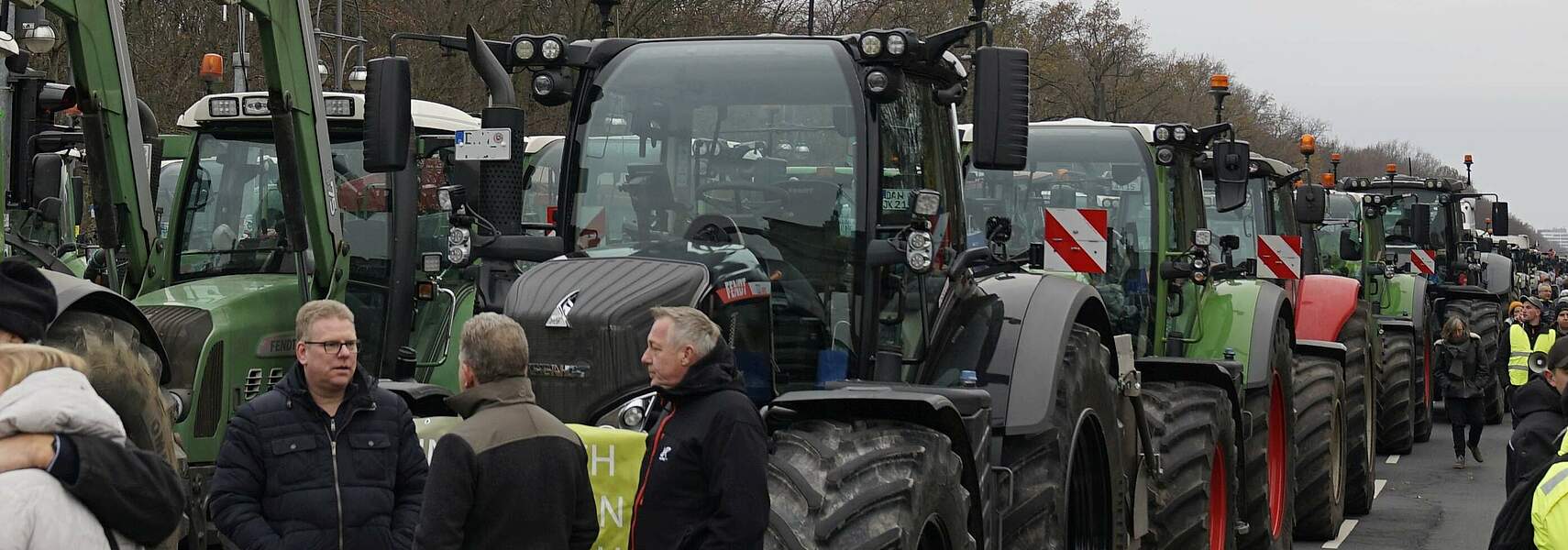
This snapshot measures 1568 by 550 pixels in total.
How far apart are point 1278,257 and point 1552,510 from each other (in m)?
9.30

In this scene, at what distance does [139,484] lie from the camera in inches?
145

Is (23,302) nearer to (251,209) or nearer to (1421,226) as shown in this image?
(251,209)

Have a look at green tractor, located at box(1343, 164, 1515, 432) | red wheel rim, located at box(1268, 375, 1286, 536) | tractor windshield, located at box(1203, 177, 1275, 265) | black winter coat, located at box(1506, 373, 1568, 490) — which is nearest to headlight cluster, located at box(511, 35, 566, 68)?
black winter coat, located at box(1506, 373, 1568, 490)

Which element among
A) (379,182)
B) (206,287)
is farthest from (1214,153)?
(206,287)

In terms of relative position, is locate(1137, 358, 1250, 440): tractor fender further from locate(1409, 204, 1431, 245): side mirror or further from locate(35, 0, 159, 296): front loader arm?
locate(1409, 204, 1431, 245): side mirror

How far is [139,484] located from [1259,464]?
28.1ft

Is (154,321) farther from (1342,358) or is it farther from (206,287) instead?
(1342,358)

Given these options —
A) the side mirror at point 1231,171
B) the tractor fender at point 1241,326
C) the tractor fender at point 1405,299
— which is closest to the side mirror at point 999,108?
the side mirror at point 1231,171

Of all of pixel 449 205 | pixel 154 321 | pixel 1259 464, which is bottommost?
pixel 1259 464

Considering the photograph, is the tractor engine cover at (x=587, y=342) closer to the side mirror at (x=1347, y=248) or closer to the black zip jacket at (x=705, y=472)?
the black zip jacket at (x=705, y=472)

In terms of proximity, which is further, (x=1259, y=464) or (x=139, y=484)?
(x=1259, y=464)

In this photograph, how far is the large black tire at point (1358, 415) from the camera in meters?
14.2

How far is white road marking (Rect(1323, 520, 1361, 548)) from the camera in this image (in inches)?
515

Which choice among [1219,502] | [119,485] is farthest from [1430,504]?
[119,485]
